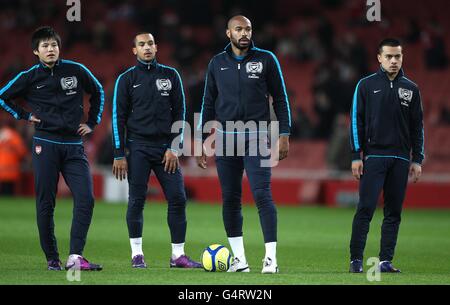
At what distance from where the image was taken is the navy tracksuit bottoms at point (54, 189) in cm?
1022

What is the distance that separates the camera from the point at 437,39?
81.3ft

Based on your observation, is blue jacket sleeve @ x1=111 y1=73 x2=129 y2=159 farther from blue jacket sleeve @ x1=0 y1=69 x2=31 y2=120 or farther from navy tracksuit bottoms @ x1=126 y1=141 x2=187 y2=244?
blue jacket sleeve @ x1=0 y1=69 x2=31 y2=120

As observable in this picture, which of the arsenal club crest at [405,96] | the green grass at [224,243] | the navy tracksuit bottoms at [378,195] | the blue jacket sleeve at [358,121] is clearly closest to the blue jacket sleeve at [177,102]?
the green grass at [224,243]

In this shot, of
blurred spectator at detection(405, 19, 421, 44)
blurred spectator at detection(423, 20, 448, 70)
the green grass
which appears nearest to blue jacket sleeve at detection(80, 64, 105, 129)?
the green grass

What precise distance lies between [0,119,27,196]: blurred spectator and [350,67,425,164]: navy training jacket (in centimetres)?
1581

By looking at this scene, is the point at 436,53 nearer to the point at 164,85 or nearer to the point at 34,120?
the point at 164,85

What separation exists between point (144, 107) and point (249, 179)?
1.43m

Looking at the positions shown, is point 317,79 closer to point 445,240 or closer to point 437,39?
point 437,39

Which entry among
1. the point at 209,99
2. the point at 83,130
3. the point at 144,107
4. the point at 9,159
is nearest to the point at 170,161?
the point at 144,107

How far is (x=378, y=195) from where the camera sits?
10.2 meters

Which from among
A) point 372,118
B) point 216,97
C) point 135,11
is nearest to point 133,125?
point 216,97

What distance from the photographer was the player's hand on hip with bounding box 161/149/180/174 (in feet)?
34.5

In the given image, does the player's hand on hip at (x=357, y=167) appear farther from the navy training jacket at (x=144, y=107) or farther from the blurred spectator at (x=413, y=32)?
the blurred spectator at (x=413, y=32)

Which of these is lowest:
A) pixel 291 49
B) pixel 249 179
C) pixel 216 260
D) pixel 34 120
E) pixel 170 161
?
pixel 216 260
